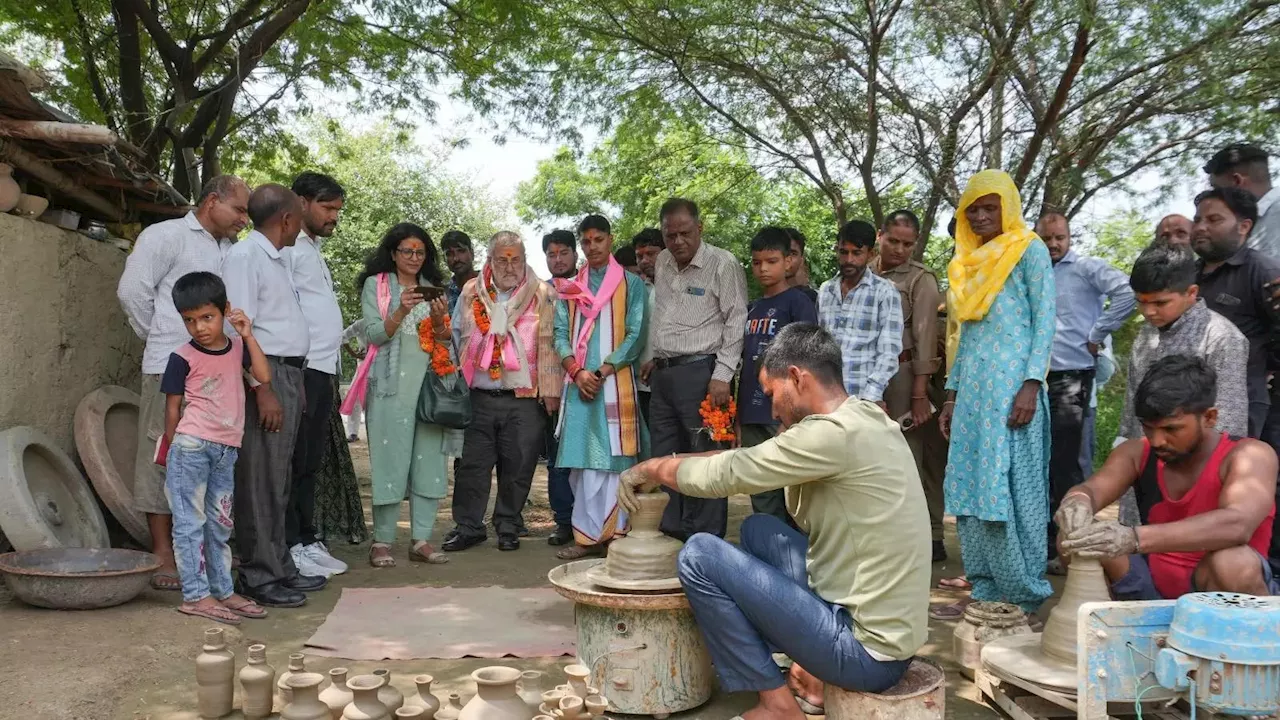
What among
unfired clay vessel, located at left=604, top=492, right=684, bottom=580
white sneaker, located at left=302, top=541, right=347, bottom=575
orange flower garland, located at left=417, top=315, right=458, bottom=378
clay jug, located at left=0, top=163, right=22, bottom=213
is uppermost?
clay jug, located at left=0, top=163, right=22, bottom=213

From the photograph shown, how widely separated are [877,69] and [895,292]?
4471 mm

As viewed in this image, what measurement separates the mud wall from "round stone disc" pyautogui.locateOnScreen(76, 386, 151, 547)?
Answer: 16cm

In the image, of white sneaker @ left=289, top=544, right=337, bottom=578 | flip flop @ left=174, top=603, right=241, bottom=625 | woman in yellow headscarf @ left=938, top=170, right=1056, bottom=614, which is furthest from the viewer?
white sneaker @ left=289, top=544, right=337, bottom=578

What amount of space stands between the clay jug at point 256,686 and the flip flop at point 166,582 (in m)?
1.71

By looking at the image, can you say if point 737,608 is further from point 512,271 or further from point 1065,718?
point 512,271

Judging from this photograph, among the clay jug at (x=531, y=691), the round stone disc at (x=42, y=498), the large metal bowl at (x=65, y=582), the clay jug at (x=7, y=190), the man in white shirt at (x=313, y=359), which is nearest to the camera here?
the clay jug at (x=531, y=691)

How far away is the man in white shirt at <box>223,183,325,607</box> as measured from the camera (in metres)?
4.85

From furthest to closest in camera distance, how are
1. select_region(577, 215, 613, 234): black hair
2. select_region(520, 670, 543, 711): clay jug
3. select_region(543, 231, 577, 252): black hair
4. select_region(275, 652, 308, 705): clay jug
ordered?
1. select_region(543, 231, 577, 252): black hair
2. select_region(577, 215, 613, 234): black hair
3. select_region(275, 652, 308, 705): clay jug
4. select_region(520, 670, 543, 711): clay jug

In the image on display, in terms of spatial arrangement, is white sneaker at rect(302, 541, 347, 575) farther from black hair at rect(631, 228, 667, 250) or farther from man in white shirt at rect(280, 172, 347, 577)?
black hair at rect(631, 228, 667, 250)

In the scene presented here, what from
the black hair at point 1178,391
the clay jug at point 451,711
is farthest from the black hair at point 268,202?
the black hair at point 1178,391

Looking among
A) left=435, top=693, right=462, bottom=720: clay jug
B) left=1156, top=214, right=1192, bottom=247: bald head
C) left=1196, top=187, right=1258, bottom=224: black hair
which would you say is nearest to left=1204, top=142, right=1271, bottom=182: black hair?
left=1196, top=187, right=1258, bottom=224: black hair

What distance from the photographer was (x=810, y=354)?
10.8 feet

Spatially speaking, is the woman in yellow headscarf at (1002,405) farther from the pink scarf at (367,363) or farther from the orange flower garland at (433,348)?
the pink scarf at (367,363)

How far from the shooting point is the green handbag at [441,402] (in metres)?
6.01
